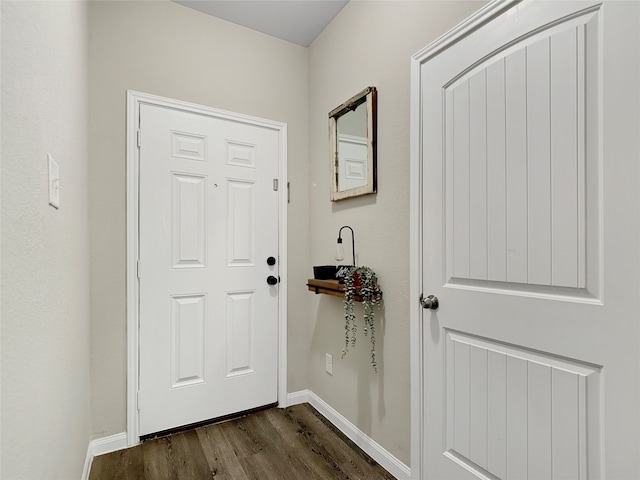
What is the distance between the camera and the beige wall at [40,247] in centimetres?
64

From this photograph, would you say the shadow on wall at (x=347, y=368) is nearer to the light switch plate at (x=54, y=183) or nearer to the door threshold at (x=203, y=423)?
the door threshold at (x=203, y=423)

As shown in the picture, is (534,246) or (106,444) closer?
(534,246)

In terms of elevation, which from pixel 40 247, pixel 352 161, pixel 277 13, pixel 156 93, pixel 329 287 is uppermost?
pixel 277 13

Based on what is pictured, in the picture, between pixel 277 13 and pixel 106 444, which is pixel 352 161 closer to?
pixel 277 13

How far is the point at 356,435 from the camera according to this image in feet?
6.32

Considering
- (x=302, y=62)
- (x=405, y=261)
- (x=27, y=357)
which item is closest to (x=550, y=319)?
(x=405, y=261)

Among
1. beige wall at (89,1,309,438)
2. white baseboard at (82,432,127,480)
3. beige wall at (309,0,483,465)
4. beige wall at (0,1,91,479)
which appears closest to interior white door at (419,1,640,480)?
beige wall at (309,0,483,465)

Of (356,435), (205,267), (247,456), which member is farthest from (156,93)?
(356,435)

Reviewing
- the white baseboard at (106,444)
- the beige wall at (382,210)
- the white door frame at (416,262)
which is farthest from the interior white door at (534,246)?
the white baseboard at (106,444)

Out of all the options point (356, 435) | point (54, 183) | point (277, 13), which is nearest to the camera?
point (54, 183)

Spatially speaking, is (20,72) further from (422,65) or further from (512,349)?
(512,349)

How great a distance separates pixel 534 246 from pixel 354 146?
118 cm

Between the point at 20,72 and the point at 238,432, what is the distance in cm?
203

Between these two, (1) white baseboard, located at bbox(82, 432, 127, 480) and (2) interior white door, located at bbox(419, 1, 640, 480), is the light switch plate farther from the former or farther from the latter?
(1) white baseboard, located at bbox(82, 432, 127, 480)
